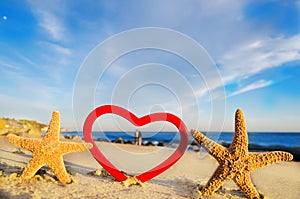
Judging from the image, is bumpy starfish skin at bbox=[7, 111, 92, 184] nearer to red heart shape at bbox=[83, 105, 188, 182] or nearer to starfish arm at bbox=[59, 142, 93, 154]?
starfish arm at bbox=[59, 142, 93, 154]

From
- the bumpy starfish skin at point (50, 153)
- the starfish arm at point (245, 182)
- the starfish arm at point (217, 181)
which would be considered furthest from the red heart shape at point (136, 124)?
the starfish arm at point (245, 182)

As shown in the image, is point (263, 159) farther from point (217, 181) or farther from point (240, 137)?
point (217, 181)

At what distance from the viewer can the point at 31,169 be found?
18.9 feet

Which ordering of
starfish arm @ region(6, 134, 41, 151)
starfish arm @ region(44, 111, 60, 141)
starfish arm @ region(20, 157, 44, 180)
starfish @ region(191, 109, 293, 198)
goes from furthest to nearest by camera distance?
starfish arm @ region(44, 111, 60, 141) → starfish arm @ region(6, 134, 41, 151) → starfish arm @ region(20, 157, 44, 180) → starfish @ region(191, 109, 293, 198)

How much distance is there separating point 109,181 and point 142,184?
2.83 feet

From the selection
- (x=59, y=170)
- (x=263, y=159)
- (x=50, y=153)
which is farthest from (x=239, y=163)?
(x=50, y=153)

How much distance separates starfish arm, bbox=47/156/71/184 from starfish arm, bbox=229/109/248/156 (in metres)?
3.93

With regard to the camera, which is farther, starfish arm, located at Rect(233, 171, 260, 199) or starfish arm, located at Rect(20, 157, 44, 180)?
starfish arm, located at Rect(20, 157, 44, 180)

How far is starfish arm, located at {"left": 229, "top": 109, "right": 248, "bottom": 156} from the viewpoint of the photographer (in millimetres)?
5480

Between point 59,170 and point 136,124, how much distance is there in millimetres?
2146

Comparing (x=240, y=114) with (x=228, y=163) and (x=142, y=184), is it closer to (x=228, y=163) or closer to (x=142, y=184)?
(x=228, y=163)

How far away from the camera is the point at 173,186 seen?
20.0 ft

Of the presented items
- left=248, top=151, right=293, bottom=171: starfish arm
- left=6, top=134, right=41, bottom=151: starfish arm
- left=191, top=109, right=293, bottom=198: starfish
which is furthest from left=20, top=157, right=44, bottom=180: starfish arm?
left=248, top=151, right=293, bottom=171: starfish arm

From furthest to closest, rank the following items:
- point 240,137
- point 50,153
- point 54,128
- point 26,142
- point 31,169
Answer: point 54,128 < point 26,142 < point 50,153 < point 31,169 < point 240,137
